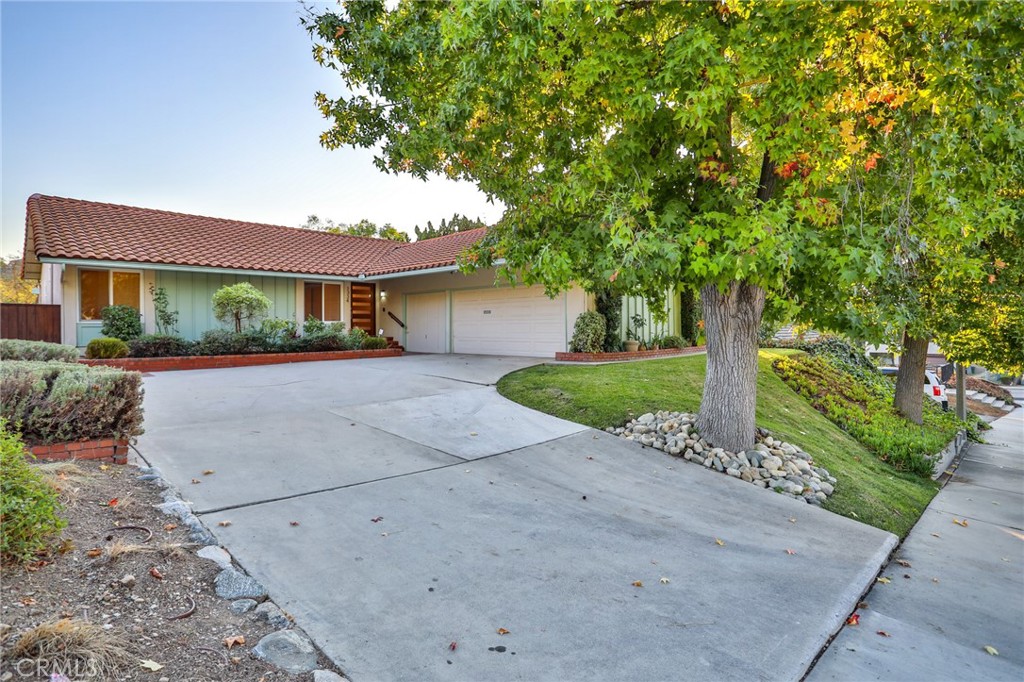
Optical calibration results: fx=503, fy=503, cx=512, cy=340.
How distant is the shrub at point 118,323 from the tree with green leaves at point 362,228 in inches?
1032

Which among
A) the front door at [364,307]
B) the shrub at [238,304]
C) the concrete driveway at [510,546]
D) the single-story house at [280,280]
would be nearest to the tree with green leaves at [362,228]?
the single-story house at [280,280]

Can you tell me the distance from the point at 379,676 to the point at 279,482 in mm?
2637

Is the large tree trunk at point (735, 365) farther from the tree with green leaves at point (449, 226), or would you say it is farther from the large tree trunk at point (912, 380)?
the tree with green leaves at point (449, 226)

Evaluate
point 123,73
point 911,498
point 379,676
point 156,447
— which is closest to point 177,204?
point 123,73

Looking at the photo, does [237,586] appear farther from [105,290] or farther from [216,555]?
[105,290]

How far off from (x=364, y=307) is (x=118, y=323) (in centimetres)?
730

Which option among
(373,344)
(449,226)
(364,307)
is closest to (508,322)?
(373,344)

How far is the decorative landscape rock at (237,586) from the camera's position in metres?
2.74

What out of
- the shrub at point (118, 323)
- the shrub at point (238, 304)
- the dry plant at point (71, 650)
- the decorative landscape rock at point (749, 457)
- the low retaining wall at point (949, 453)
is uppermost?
the shrub at point (238, 304)

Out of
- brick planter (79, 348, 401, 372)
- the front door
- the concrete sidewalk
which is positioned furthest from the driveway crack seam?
the front door

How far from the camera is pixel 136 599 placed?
8.25 ft

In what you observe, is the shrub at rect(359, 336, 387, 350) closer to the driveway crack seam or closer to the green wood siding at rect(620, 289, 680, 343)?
the green wood siding at rect(620, 289, 680, 343)

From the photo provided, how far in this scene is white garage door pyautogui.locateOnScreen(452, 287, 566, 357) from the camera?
549 inches

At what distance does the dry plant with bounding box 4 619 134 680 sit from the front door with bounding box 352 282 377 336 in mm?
15994
